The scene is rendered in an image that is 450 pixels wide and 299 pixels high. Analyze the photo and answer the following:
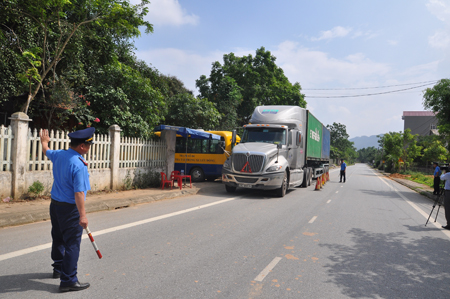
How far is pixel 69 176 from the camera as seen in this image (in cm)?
359

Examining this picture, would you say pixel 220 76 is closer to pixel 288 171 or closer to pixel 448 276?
pixel 288 171

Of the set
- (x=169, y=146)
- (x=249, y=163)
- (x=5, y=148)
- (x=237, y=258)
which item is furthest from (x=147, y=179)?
(x=237, y=258)

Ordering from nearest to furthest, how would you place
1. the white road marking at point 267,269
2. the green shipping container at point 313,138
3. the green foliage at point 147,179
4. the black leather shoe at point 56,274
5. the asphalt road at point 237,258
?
the asphalt road at point 237,258 < the black leather shoe at point 56,274 < the white road marking at point 267,269 < the green foliage at point 147,179 < the green shipping container at point 313,138

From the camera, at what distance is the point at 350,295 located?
380cm

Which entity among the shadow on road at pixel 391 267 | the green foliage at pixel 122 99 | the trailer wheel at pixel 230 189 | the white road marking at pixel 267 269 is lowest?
the shadow on road at pixel 391 267

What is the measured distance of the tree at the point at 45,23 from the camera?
11014mm

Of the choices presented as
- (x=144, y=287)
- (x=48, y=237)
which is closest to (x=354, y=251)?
(x=144, y=287)

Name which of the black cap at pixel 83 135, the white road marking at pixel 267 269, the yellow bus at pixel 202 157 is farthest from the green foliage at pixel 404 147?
the black cap at pixel 83 135

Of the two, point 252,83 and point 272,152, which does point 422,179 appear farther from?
point 272,152

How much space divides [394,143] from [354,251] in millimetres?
48560

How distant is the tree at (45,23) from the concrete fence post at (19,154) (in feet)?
9.52

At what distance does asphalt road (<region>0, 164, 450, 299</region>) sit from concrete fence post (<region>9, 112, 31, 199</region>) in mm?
2370

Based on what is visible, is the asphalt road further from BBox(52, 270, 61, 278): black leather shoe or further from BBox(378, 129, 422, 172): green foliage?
BBox(378, 129, 422, 172): green foliage

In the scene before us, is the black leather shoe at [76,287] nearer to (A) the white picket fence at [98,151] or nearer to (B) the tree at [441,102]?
(A) the white picket fence at [98,151]
